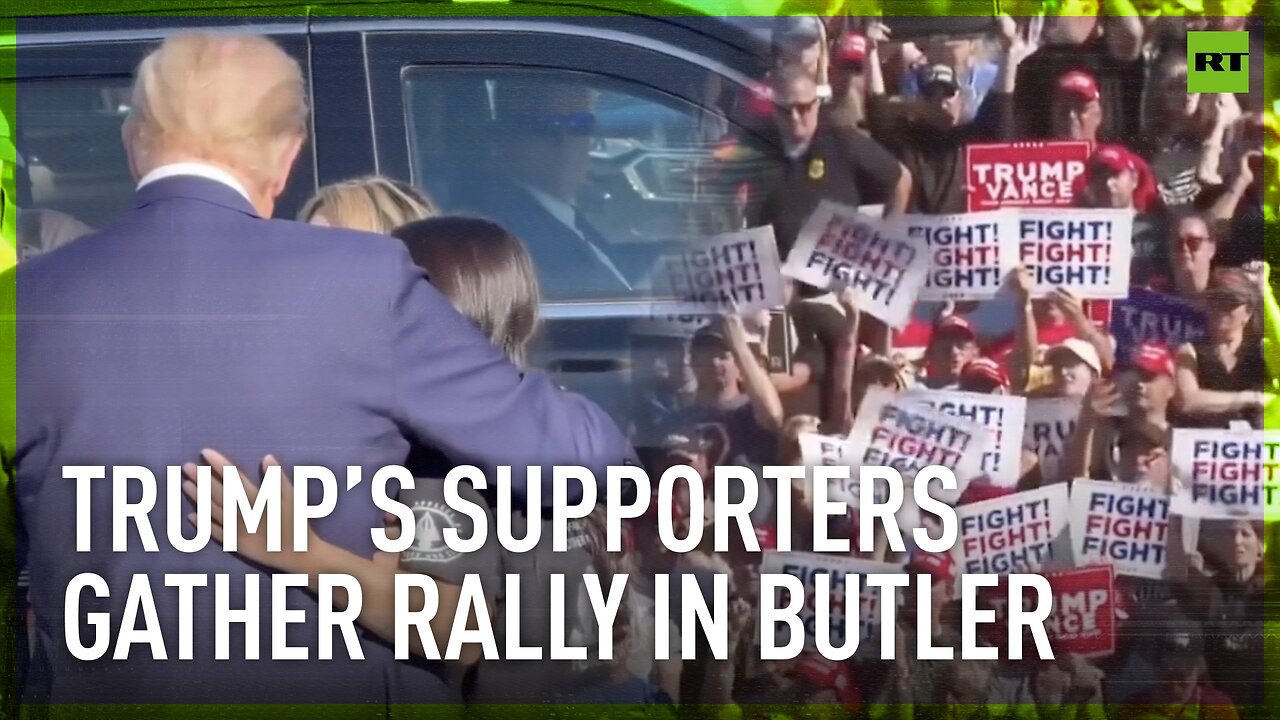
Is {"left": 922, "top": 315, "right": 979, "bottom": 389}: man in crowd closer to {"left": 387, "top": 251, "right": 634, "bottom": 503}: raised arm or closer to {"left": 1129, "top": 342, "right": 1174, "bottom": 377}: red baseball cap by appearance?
{"left": 1129, "top": 342, "right": 1174, "bottom": 377}: red baseball cap

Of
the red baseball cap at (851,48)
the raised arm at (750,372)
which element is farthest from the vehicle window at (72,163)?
the red baseball cap at (851,48)

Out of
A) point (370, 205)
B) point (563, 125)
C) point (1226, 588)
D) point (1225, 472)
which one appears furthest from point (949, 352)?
point (370, 205)

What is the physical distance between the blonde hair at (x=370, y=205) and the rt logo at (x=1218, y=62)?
47.1 inches

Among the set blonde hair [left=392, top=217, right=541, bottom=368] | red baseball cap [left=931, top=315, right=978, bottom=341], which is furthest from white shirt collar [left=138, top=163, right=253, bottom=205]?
red baseball cap [left=931, top=315, right=978, bottom=341]

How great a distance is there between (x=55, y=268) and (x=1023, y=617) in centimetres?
161

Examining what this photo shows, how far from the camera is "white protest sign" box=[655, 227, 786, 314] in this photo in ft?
6.72

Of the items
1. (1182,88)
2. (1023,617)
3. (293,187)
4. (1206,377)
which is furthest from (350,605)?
(1182,88)

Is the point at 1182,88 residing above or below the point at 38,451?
above

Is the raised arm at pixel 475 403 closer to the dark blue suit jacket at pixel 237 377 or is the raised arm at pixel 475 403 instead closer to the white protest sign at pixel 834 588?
the dark blue suit jacket at pixel 237 377

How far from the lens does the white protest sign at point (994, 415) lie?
81.7 inches

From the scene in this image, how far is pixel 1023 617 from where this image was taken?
6.98 feet

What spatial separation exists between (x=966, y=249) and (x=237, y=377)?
113 centimetres

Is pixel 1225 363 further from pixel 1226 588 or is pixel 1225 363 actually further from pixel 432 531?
pixel 432 531

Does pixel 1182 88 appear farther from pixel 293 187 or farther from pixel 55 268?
pixel 55 268
